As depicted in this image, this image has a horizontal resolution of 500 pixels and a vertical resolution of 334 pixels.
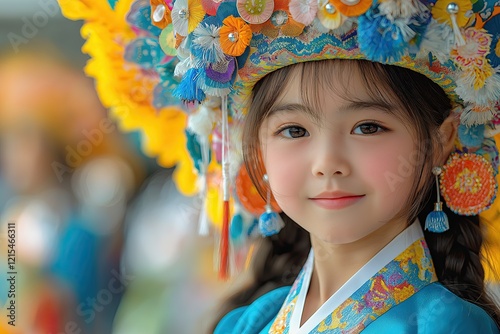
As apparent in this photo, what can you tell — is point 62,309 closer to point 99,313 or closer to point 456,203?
point 99,313

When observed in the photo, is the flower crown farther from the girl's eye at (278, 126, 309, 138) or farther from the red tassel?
the red tassel

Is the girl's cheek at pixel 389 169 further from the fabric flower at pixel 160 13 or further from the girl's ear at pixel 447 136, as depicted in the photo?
the fabric flower at pixel 160 13

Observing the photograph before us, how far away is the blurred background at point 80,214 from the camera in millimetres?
2400

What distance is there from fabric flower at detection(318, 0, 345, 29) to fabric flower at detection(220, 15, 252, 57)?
5.8 inches

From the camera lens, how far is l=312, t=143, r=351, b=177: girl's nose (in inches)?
44.8

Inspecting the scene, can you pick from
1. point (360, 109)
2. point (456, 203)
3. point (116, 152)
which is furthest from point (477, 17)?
point (116, 152)

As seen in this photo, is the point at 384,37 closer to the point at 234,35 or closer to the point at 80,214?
the point at 234,35

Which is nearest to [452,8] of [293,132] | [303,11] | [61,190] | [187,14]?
[303,11]

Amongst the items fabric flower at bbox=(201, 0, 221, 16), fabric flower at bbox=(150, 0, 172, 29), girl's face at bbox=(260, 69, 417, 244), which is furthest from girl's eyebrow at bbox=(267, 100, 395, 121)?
fabric flower at bbox=(150, 0, 172, 29)

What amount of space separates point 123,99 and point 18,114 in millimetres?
1253

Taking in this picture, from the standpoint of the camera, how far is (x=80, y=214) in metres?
2.53

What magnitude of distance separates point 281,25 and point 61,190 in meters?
1.82

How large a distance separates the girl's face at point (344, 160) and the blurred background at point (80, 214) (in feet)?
3.53

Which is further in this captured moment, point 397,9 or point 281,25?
point 281,25
